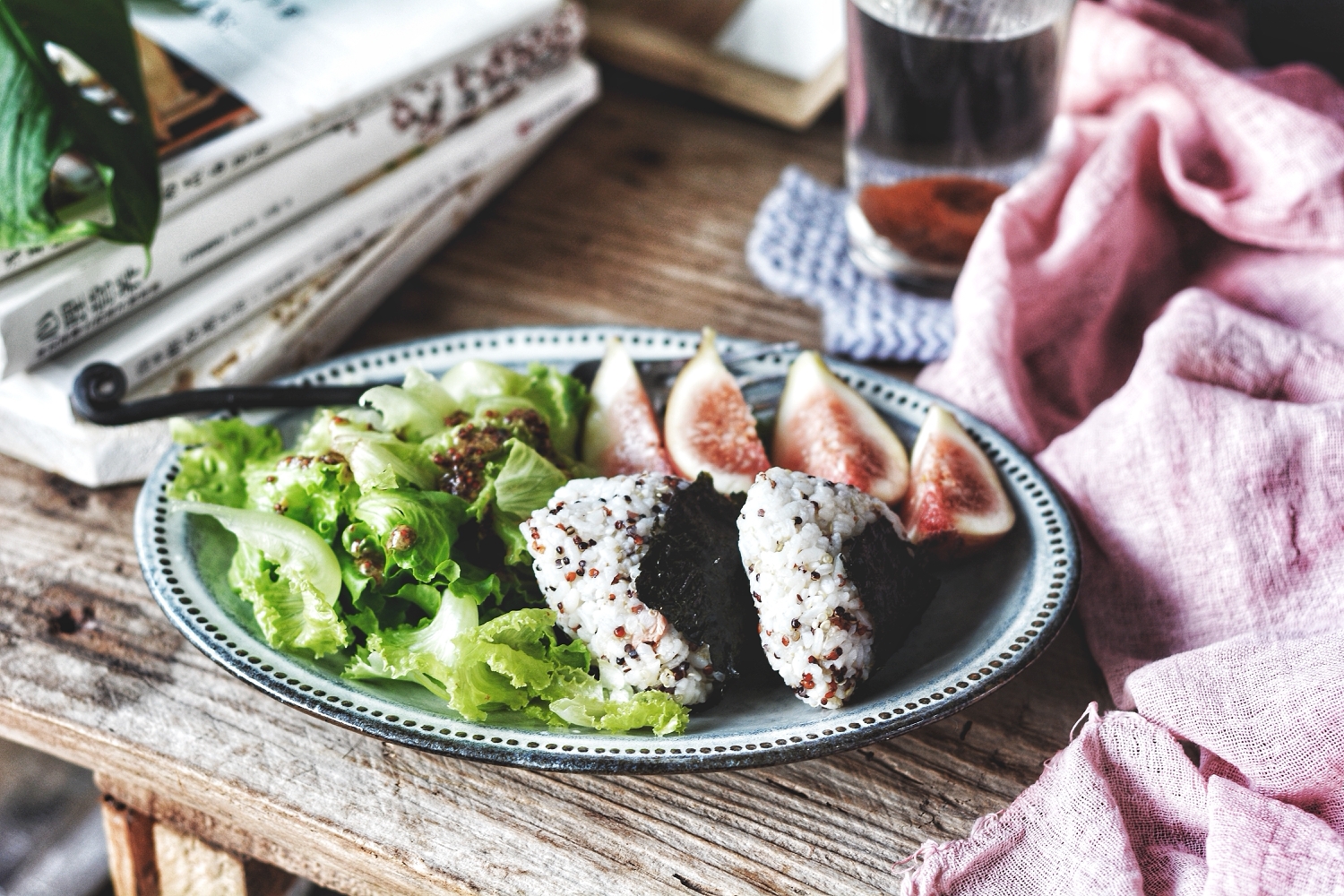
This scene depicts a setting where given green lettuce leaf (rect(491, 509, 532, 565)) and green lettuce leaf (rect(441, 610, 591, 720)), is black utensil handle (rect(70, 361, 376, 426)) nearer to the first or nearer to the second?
green lettuce leaf (rect(491, 509, 532, 565))

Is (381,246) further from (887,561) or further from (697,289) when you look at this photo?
(887,561)

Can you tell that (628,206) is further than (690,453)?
Yes

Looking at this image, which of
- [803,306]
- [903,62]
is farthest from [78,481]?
[903,62]

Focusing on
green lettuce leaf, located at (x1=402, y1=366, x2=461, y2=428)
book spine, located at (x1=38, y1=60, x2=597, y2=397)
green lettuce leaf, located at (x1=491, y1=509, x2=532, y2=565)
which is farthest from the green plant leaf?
green lettuce leaf, located at (x1=491, y1=509, x2=532, y2=565)

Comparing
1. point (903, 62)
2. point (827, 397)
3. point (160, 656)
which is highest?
point (903, 62)

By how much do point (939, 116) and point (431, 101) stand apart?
2.75 feet

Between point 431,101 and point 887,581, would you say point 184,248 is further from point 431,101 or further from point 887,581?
point 887,581

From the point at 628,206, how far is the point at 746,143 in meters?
0.34

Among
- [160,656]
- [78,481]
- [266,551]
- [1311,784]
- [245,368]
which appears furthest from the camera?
[245,368]

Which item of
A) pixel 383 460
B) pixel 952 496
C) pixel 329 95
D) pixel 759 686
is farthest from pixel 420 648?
pixel 329 95

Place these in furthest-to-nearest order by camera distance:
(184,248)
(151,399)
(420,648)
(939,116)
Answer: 1. (939,116)
2. (184,248)
3. (151,399)
4. (420,648)

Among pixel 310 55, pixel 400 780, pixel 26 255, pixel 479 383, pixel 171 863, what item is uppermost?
pixel 310 55

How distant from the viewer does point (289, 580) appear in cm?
120

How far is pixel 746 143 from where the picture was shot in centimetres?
241
